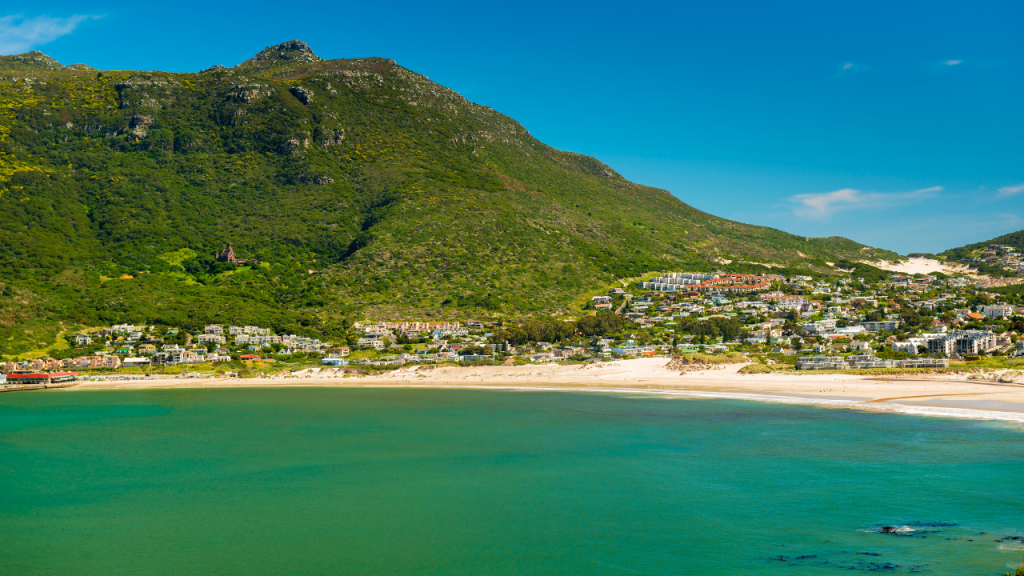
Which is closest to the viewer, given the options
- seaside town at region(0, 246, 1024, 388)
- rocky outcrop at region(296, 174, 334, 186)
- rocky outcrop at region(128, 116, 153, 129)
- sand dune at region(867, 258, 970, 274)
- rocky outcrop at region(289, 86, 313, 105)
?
seaside town at region(0, 246, 1024, 388)

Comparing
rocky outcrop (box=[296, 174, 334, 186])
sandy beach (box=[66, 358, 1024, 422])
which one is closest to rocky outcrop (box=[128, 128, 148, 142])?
rocky outcrop (box=[296, 174, 334, 186])

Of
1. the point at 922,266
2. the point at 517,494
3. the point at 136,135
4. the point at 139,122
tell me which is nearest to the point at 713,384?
the point at 517,494

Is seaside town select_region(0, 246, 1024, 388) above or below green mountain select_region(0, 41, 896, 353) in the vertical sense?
below

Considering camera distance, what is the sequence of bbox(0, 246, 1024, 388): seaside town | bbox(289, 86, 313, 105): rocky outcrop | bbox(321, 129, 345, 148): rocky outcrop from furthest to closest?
bbox(289, 86, 313, 105): rocky outcrop, bbox(321, 129, 345, 148): rocky outcrop, bbox(0, 246, 1024, 388): seaside town

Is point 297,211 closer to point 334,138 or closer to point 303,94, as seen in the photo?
point 334,138

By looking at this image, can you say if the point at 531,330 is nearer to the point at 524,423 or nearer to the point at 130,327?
the point at 524,423

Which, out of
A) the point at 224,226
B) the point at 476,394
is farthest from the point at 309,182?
the point at 476,394

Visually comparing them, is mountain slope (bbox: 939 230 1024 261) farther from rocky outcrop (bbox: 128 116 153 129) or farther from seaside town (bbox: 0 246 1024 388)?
rocky outcrop (bbox: 128 116 153 129)

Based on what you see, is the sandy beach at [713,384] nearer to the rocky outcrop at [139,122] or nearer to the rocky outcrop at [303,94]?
the rocky outcrop at [139,122]

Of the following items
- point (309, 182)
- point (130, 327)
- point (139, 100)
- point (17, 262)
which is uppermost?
point (139, 100)
